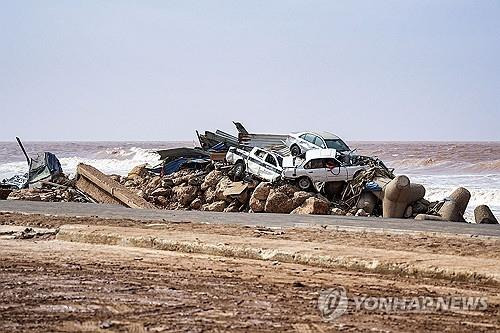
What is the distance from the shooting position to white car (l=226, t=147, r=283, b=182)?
24.6m

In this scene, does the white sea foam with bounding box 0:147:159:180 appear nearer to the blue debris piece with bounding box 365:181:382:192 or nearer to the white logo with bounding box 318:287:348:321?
the blue debris piece with bounding box 365:181:382:192

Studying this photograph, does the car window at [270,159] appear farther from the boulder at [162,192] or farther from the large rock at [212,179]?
the boulder at [162,192]

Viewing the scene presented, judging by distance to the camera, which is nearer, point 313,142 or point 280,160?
point 280,160

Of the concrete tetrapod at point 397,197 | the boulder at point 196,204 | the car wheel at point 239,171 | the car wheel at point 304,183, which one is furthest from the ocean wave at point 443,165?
the boulder at point 196,204

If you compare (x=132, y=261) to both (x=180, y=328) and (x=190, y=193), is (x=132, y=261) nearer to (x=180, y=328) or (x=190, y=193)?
(x=180, y=328)

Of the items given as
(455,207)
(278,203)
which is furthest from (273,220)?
(455,207)

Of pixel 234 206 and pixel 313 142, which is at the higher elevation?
pixel 313 142

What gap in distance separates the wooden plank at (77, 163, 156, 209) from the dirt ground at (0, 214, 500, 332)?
33.0 ft

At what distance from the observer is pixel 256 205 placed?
22422mm

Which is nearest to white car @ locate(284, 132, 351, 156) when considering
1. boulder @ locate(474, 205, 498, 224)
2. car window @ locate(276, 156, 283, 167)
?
car window @ locate(276, 156, 283, 167)

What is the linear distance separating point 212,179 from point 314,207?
20.0 feet

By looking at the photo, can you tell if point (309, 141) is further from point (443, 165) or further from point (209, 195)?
point (443, 165)

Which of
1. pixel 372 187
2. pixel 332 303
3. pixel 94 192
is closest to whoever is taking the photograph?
pixel 332 303

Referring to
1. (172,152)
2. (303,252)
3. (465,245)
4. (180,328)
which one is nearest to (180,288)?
(180,328)
